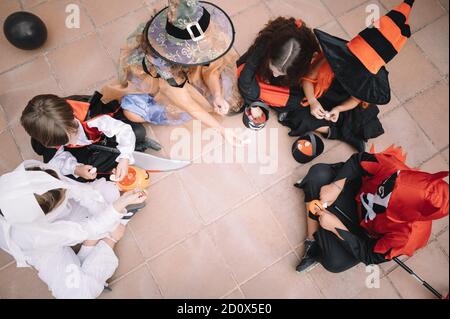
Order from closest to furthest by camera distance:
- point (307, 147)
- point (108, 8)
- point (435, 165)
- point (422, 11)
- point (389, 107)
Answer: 1. point (307, 147)
2. point (435, 165)
3. point (389, 107)
4. point (108, 8)
5. point (422, 11)

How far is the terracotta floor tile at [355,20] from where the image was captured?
2580 mm

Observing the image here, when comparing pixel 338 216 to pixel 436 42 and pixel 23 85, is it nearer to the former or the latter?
pixel 436 42

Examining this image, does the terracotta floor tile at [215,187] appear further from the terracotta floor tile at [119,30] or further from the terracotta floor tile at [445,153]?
the terracotta floor tile at [445,153]

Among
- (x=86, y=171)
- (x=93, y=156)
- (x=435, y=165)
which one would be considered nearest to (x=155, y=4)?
(x=93, y=156)

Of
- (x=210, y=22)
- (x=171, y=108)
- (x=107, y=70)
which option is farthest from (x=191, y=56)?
(x=107, y=70)

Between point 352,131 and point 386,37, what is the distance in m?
0.70

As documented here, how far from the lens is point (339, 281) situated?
2105 mm

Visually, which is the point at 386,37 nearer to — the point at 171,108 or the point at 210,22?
the point at 210,22

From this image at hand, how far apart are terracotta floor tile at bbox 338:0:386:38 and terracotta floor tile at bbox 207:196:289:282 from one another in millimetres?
1384

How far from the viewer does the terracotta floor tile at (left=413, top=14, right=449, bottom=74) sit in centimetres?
257

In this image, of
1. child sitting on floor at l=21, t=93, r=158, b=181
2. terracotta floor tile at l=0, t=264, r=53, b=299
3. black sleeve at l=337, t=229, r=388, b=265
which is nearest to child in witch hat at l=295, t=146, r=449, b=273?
black sleeve at l=337, t=229, r=388, b=265

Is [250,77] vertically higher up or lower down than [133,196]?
higher up

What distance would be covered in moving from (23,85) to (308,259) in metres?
2.03

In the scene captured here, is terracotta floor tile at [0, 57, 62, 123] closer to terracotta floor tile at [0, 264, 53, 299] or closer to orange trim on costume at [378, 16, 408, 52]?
terracotta floor tile at [0, 264, 53, 299]
